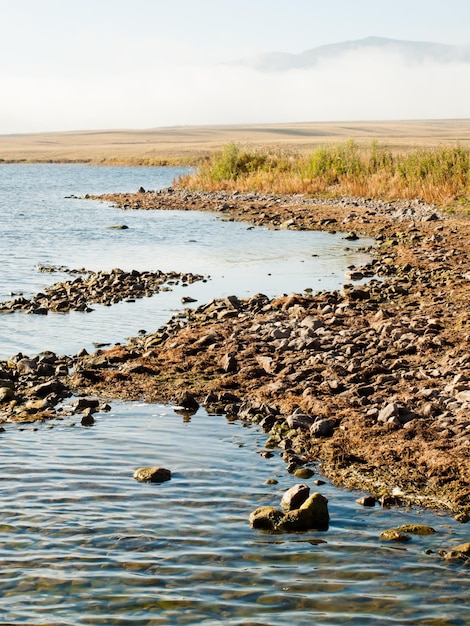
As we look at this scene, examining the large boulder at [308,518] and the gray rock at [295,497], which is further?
the gray rock at [295,497]

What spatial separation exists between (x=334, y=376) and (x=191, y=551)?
513 cm

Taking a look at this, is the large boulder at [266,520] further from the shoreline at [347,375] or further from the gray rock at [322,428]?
the gray rock at [322,428]

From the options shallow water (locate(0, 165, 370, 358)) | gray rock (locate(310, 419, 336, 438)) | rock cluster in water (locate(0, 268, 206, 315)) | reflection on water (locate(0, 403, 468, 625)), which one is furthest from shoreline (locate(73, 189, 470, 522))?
rock cluster in water (locate(0, 268, 206, 315))

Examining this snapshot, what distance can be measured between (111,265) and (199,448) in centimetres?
1805

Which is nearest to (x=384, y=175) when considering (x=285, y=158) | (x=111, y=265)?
(x=285, y=158)

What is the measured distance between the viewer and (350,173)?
46.2 meters

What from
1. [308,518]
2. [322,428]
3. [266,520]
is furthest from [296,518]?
A: [322,428]

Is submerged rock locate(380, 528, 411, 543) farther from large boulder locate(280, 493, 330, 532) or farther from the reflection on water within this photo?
large boulder locate(280, 493, 330, 532)

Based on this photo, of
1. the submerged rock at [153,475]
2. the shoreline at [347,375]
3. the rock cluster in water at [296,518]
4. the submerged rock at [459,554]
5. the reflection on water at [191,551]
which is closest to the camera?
the reflection on water at [191,551]

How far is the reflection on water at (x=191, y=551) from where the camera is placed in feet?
21.0

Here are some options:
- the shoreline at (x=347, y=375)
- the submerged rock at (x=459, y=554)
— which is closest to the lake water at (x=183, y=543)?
the submerged rock at (x=459, y=554)

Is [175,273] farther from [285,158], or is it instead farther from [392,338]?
[285,158]

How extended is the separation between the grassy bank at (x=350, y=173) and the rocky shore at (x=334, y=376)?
726 inches

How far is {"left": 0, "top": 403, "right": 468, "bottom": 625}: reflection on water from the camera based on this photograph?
6402mm
